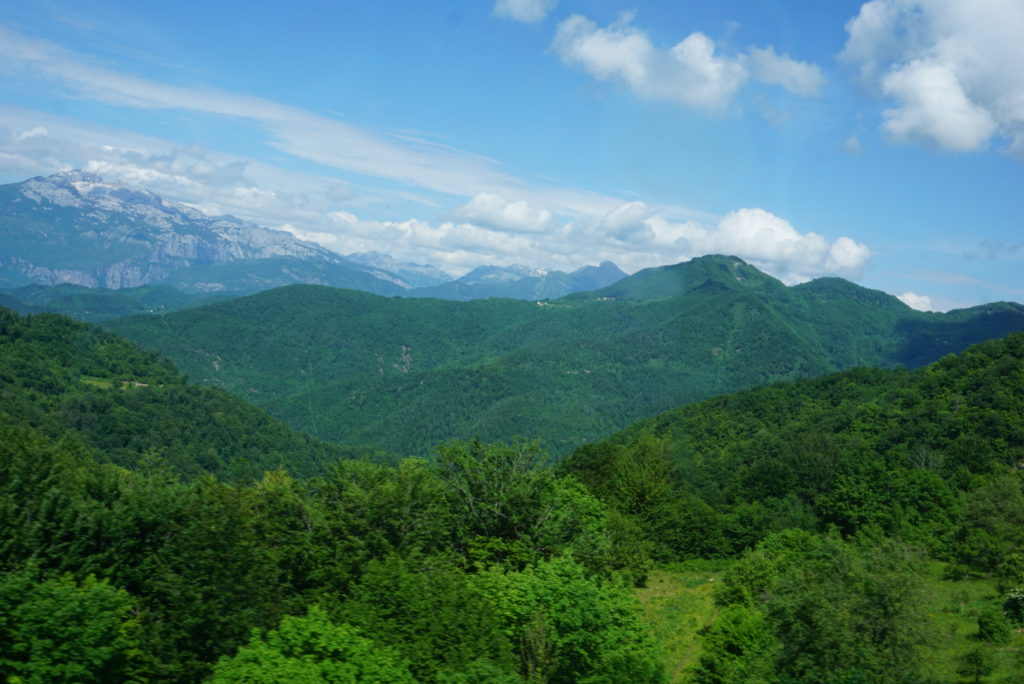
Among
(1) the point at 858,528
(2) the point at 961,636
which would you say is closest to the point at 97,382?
(1) the point at 858,528

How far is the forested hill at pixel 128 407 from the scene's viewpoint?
3971 inches

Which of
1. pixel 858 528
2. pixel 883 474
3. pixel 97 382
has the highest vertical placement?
pixel 883 474

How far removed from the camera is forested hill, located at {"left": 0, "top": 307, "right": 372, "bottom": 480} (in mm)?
100875

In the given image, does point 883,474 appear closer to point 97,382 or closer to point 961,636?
point 961,636

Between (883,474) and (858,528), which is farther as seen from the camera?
(883,474)

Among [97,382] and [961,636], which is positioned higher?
[961,636]

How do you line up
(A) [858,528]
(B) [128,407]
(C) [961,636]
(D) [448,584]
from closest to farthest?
(D) [448,584]
(C) [961,636]
(A) [858,528]
(B) [128,407]

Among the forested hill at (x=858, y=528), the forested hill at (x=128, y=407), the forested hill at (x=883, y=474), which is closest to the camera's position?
the forested hill at (x=858, y=528)

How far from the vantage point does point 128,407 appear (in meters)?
115

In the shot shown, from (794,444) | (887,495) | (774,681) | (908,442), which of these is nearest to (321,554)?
(774,681)

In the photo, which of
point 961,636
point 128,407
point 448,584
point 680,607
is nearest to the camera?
point 448,584

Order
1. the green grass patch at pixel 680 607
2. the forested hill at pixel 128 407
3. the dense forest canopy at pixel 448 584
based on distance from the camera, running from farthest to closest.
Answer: the forested hill at pixel 128 407, the green grass patch at pixel 680 607, the dense forest canopy at pixel 448 584

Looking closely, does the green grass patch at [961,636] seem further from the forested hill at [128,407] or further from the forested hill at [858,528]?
the forested hill at [128,407]

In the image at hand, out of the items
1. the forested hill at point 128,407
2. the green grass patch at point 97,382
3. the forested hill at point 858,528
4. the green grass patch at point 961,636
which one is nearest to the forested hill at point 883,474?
the forested hill at point 858,528
